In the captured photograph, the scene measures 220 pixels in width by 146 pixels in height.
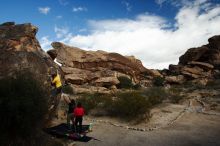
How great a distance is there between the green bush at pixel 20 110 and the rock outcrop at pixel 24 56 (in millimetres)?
1434

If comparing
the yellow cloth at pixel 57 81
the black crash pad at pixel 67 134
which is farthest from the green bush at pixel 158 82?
the black crash pad at pixel 67 134

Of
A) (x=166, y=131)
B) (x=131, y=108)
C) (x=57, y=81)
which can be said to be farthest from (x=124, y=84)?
(x=57, y=81)

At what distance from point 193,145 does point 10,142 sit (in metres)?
7.17

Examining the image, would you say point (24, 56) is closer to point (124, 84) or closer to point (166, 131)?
point (166, 131)

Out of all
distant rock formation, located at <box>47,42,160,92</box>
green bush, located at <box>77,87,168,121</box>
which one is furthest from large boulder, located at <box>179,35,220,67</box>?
green bush, located at <box>77,87,168,121</box>

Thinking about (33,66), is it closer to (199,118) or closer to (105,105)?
(105,105)

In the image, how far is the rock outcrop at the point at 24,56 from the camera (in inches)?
481

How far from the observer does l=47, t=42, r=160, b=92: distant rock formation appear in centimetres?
3688

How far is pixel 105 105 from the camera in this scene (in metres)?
19.4

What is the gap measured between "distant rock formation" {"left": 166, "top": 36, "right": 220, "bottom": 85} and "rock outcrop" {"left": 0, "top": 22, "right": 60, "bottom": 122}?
3362cm

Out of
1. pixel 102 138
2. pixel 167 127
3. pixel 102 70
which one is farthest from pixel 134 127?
pixel 102 70

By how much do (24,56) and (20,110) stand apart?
13.2 ft

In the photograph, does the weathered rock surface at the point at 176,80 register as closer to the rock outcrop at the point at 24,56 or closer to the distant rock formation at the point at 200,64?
the distant rock formation at the point at 200,64

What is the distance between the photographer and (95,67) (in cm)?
4306
